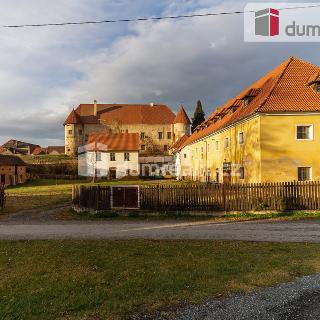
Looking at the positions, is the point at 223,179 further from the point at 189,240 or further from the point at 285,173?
the point at 189,240

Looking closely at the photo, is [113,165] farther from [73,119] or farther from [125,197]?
[125,197]

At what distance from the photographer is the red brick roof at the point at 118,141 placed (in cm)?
6062

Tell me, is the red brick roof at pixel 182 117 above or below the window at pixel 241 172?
above

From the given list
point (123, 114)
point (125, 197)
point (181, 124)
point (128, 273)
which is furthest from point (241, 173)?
point (123, 114)

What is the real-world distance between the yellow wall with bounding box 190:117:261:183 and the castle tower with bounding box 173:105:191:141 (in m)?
38.7

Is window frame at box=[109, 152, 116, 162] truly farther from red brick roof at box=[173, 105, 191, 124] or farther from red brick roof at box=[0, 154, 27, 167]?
red brick roof at box=[173, 105, 191, 124]

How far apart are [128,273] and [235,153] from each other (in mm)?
22990

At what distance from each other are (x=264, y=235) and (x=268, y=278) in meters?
5.64

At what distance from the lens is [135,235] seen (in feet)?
44.4

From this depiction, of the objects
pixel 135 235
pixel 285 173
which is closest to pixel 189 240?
pixel 135 235

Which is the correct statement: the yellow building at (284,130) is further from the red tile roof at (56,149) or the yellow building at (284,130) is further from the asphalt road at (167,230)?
the red tile roof at (56,149)

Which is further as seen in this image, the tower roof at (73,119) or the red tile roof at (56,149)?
the red tile roof at (56,149)

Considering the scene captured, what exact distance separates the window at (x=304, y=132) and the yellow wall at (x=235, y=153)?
2.87 meters

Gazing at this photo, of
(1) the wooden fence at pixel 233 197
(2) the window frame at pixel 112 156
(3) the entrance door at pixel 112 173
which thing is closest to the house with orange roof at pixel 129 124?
(2) the window frame at pixel 112 156
